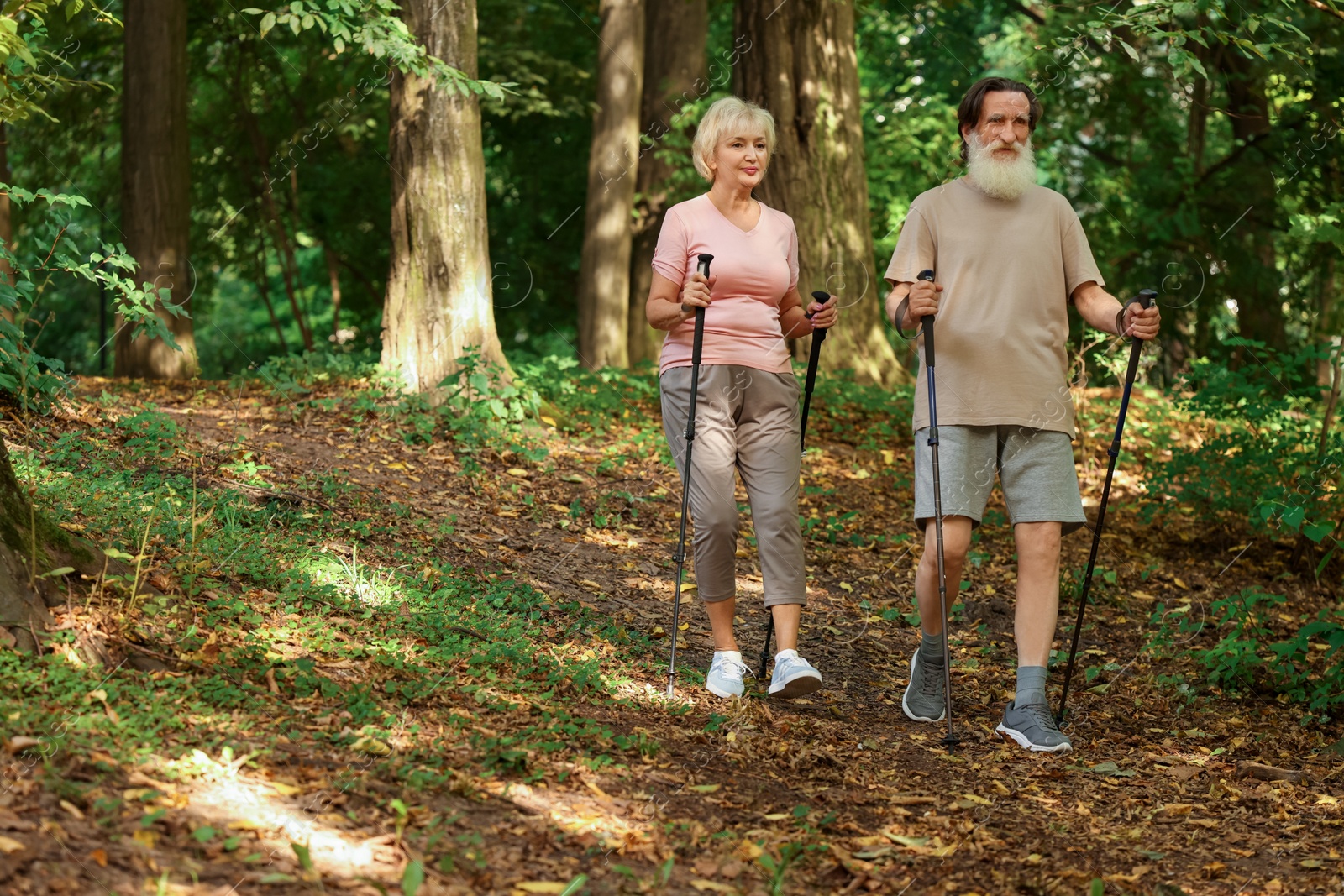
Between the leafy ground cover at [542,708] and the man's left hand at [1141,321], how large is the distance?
1338 mm

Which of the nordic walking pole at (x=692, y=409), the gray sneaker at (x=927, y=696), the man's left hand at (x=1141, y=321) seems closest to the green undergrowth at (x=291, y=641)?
the nordic walking pole at (x=692, y=409)

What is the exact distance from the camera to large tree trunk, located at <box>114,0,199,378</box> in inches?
486

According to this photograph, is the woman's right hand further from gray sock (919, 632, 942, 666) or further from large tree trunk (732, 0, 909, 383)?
large tree trunk (732, 0, 909, 383)

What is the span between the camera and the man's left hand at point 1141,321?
4258 millimetres

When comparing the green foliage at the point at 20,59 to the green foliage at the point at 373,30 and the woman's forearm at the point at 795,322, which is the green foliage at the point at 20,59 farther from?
the woman's forearm at the point at 795,322

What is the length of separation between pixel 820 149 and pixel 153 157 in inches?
260

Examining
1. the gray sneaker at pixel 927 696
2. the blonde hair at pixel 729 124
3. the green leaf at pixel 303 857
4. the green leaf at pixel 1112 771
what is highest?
the blonde hair at pixel 729 124

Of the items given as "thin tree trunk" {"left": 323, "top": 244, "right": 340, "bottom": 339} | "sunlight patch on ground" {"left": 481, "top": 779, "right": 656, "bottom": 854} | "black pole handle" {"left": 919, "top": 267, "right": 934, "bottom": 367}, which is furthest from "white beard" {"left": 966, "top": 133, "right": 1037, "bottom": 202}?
"thin tree trunk" {"left": 323, "top": 244, "right": 340, "bottom": 339}

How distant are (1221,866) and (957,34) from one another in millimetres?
17456

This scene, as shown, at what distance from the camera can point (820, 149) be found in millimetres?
11188

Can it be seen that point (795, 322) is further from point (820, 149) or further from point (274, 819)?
point (820, 149)

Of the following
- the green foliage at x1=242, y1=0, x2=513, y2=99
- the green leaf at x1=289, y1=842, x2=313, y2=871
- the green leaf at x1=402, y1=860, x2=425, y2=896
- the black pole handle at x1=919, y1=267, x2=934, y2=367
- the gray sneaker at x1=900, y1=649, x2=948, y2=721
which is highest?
the green foliage at x1=242, y1=0, x2=513, y2=99

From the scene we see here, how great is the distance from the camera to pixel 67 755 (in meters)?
2.94

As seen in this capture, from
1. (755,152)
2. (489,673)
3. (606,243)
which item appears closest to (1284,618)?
(755,152)
